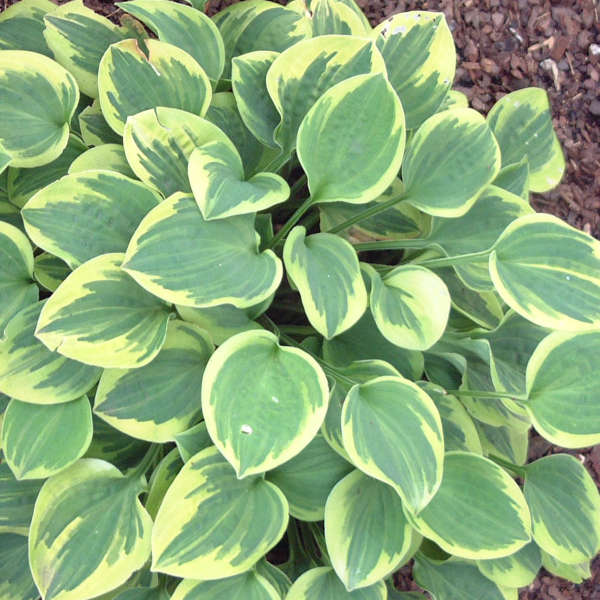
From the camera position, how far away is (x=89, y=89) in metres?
1.09

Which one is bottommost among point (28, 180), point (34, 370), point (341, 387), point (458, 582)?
point (458, 582)

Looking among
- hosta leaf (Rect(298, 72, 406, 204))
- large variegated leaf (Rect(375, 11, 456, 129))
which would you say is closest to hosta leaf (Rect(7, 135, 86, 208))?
hosta leaf (Rect(298, 72, 406, 204))

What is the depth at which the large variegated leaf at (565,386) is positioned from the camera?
0.89m

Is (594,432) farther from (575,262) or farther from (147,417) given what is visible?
(147,417)

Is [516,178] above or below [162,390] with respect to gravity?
above

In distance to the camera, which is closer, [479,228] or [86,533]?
[86,533]

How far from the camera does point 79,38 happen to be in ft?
3.42

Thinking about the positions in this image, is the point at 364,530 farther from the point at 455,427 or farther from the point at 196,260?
the point at 196,260

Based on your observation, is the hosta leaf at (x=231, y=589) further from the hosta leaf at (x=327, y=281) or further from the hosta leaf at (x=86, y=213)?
the hosta leaf at (x=86, y=213)

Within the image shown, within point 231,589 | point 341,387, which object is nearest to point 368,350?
point 341,387

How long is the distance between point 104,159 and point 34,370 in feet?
1.15

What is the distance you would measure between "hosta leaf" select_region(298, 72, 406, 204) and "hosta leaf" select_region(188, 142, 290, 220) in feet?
0.23

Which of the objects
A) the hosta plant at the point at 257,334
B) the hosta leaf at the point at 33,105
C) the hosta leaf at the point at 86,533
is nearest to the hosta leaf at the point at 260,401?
the hosta plant at the point at 257,334

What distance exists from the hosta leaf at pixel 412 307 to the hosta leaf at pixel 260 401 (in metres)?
0.13
